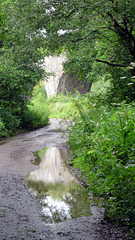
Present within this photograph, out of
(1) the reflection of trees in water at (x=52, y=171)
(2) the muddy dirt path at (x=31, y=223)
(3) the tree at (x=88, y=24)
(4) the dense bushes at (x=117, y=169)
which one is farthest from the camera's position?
(3) the tree at (x=88, y=24)

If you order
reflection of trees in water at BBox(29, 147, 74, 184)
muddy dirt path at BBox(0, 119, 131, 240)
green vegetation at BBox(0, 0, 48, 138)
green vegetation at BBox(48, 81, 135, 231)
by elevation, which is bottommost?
reflection of trees in water at BBox(29, 147, 74, 184)

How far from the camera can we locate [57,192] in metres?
5.38

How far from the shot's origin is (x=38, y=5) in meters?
7.56

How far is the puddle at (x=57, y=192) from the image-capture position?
4.26 m

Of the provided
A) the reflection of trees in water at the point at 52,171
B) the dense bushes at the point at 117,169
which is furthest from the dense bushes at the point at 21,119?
the dense bushes at the point at 117,169

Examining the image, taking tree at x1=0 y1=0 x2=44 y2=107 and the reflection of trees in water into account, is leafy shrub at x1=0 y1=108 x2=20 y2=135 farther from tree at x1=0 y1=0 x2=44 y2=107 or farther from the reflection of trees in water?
the reflection of trees in water

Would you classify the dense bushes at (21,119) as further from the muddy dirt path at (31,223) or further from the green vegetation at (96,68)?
the muddy dirt path at (31,223)

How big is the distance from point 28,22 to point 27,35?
456 mm

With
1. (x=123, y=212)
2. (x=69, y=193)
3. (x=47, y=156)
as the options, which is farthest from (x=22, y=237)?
(x=47, y=156)

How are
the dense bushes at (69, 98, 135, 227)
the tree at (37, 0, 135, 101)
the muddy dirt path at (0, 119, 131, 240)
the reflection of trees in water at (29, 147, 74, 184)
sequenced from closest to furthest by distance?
the muddy dirt path at (0, 119, 131, 240) → the dense bushes at (69, 98, 135, 227) → the reflection of trees in water at (29, 147, 74, 184) → the tree at (37, 0, 135, 101)

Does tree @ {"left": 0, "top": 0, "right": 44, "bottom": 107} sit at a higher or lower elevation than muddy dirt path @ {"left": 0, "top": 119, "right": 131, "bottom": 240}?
higher

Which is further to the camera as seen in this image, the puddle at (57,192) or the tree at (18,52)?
the tree at (18,52)

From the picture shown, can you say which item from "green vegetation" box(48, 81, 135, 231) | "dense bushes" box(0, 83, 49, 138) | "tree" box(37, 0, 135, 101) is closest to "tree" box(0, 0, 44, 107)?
"tree" box(37, 0, 135, 101)

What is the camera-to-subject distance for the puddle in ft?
14.0
